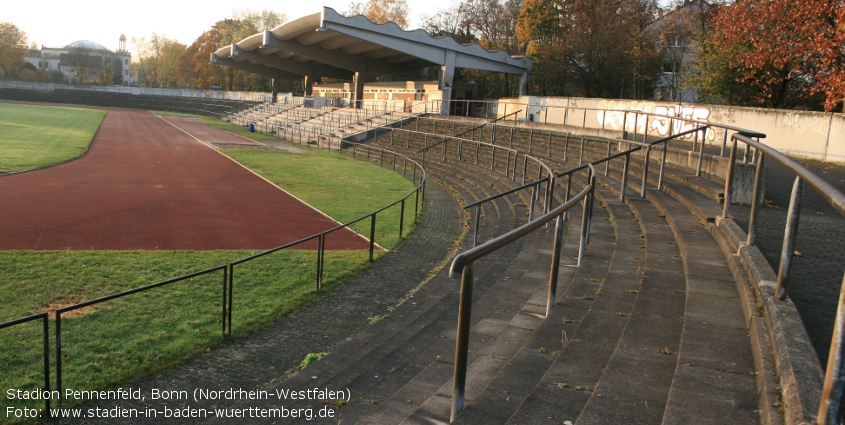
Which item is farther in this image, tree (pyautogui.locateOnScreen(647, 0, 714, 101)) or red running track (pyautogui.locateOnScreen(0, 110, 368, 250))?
tree (pyautogui.locateOnScreen(647, 0, 714, 101))

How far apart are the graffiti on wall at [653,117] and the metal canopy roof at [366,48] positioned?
1741 cm

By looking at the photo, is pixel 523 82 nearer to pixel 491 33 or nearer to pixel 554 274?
pixel 491 33

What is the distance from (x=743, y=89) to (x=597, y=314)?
1107 inches

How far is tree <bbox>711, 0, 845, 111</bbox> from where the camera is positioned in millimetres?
19797

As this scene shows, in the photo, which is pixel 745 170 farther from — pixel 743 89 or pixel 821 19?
pixel 743 89

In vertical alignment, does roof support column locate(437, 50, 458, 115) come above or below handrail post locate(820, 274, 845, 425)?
above

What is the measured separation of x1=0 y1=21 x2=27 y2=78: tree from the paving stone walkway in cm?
13032

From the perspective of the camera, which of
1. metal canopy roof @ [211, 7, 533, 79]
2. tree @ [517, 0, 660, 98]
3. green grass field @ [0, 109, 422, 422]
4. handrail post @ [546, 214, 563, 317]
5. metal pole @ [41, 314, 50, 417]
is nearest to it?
handrail post @ [546, 214, 563, 317]

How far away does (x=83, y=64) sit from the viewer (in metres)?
134

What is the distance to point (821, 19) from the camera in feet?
68.6

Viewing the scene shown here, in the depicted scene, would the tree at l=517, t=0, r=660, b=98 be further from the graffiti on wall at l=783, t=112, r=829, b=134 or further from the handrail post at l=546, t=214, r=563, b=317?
the handrail post at l=546, t=214, r=563, b=317

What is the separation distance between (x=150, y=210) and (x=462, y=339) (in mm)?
15085

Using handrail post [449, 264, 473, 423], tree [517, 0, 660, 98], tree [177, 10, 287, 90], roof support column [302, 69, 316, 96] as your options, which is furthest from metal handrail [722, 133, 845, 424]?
tree [177, 10, 287, 90]

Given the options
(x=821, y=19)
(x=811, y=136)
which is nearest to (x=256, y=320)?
(x=811, y=136)
